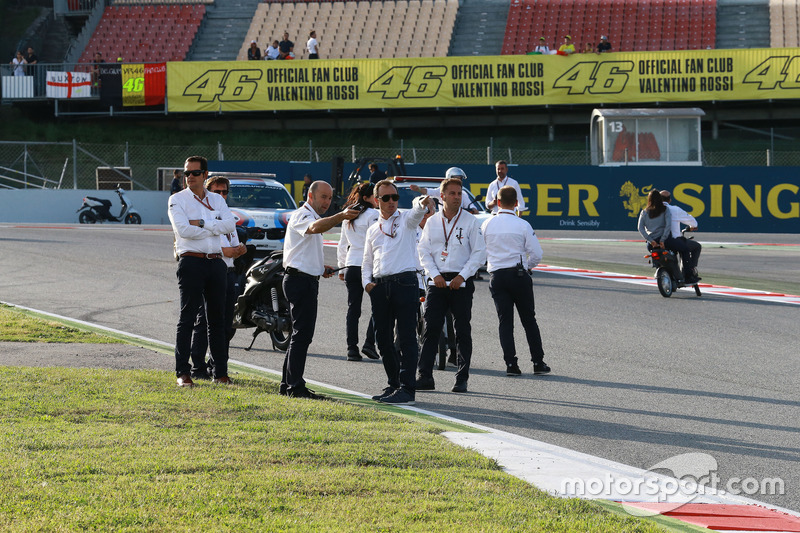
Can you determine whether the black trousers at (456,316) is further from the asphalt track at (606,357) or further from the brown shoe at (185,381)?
the brown shoe at (185,381)

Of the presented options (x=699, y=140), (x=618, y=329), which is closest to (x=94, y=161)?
(x=699, y=140)

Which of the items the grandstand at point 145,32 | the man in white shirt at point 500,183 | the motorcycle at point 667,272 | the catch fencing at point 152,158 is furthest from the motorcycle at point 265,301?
the grandstand at point 145,32

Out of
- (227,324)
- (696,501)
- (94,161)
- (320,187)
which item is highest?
(94,161)

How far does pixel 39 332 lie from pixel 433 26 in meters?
32.6

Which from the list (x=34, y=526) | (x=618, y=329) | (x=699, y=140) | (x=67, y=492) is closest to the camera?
(x=34, y=526)

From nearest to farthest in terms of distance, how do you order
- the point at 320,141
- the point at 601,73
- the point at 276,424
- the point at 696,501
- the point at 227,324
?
1. the point at 696,501
2. the point at 276,424
3. the point at 227,324
4. the point at 601,73
5. the point at 320,141

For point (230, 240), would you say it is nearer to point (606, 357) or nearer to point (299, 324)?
point (299, 324)

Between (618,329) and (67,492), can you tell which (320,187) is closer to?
(67,492)

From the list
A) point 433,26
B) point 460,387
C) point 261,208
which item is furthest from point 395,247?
point 433,26

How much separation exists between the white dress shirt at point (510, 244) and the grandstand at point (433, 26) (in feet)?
101

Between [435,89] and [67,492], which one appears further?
[435,89]

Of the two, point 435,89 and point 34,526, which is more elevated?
point 435,89

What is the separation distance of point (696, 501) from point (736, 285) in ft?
43.6

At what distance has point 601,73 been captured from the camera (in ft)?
117
